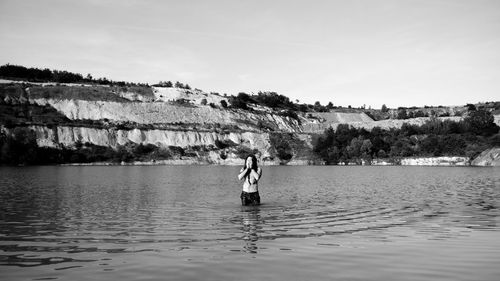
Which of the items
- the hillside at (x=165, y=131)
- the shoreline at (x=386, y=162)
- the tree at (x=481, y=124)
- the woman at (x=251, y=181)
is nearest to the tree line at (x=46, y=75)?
the hillside at (x=165, y=131)

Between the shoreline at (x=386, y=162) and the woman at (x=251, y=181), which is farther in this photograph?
the shoreline at (x=386, y=162)

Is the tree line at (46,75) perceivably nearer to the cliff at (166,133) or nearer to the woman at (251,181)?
the cliff at (166,133)

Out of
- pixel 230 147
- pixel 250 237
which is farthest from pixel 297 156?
pixel 250 237

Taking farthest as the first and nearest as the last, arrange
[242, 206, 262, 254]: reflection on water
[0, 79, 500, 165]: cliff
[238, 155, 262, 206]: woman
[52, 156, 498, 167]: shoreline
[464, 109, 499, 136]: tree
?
[464, 109, 499, 136]: tree → [0, 79, 500, 165]: cliff → [52, 156, 498, 167]: shoreline → [238, 155, 262, 206]: woman → [242, 206, 262, 254]: reflection on water

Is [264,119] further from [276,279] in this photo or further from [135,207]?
[276,279]

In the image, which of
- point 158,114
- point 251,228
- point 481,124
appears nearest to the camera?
point 251,228

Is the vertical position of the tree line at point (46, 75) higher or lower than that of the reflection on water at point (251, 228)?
higher

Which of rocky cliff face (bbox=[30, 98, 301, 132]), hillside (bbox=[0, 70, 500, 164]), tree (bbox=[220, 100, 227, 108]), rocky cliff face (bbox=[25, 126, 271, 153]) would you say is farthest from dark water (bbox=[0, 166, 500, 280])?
tree (bbox=[220, 100, 227, 108])

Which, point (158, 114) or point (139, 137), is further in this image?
point (158, 114)

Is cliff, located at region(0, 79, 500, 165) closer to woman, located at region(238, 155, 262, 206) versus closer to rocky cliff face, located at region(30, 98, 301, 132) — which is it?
rocky cliff face, located at region(30, 98, 301, 132)

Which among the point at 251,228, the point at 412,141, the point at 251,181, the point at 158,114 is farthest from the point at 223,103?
the point at 251,228

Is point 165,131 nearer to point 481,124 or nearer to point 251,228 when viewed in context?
point 481,124

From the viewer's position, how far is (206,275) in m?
8.95

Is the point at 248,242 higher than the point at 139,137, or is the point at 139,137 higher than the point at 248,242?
→ the point at 139,137
